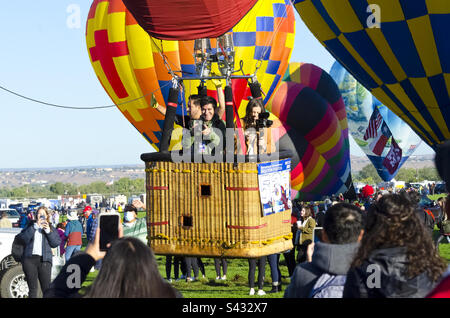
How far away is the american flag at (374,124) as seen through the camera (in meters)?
30.2

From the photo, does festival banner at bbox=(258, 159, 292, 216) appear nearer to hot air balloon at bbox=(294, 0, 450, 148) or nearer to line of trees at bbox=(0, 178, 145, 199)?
→ hot air balloon at bbox=(294, 0, 450, 148)

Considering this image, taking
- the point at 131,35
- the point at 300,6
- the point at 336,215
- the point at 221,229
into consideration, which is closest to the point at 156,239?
the point at 221,229

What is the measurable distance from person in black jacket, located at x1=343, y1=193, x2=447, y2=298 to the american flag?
28.1 meters

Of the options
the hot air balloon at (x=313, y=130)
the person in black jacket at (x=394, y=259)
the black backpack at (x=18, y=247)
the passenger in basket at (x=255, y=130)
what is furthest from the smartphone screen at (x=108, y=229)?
the hot air balloon at (x=313, y=130)

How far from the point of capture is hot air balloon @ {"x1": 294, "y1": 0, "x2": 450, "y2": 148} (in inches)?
463

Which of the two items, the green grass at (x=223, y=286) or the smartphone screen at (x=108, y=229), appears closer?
the smartphone screen at (x=108, y=229)

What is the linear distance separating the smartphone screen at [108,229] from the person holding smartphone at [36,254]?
3.92 meters

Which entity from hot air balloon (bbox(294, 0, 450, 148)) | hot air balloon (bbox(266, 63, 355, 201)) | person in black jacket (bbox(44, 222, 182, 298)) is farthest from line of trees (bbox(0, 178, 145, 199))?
person in black jacket (bbox(44, 222, 182, 298))

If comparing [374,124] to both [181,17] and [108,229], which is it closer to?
[181,17]

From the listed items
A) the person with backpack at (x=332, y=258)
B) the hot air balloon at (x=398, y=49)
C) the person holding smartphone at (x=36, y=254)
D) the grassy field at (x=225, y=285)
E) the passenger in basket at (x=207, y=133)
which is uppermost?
the hot air balloon at (x=398, y=49)

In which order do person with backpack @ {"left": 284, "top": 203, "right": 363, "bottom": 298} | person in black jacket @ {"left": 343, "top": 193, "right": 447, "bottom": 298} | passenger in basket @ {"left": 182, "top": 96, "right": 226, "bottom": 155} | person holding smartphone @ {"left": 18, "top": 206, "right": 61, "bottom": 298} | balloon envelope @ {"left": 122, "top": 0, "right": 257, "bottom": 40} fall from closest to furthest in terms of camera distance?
person in black jacket @ {"left": 343, "top": 193, "right": 447, "bottom": 298}, person with backpack @ {"left": 284, "top": 203, "right": 363, "bottom": 298}, passenger in basket @ {"left": 182, "top": 96, "right": 226, "bottom": 155}, balloon envelope @ {"left": 122, "top": 0, "right": 257, "bottom": 40}, person holding smartphone @ {"left": 18, "top": 206, "right": 61, "bottom": 298}

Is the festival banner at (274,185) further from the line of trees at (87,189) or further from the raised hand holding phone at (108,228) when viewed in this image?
the line of trees at (87,189)

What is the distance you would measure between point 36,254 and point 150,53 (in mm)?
8880
